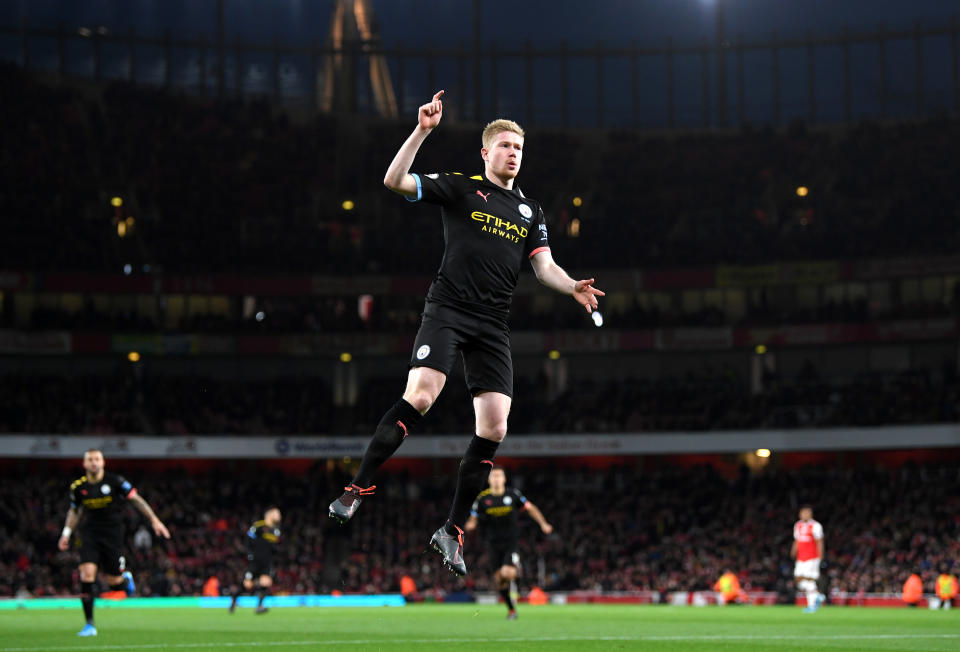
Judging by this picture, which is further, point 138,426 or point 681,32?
point 681,32

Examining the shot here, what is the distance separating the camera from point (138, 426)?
53469 mm

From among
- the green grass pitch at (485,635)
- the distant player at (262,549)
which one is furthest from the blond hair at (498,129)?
the distant player at (262,549)

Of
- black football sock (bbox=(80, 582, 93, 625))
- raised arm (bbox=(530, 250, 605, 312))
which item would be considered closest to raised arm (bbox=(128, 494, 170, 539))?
black football sock (bbox=(80, 582, 93, 625))

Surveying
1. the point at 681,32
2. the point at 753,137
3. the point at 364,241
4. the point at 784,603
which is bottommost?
the point at 784,603

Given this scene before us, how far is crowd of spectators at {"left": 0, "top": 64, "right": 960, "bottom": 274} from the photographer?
194ft

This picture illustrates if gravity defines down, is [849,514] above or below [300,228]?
below

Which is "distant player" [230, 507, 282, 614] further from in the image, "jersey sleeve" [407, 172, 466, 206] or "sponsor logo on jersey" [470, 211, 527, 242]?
"jersey sleeve" [407, 172, 466, 206]

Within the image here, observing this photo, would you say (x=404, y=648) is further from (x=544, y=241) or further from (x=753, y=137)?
(x=753, y=137)

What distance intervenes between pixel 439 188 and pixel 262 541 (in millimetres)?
20361

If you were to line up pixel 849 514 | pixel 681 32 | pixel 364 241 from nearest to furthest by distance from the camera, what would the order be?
pixel 849 514 < pixel 364 241 < pixel 681 32

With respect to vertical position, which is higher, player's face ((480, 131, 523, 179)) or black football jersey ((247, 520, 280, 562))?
player's face ((480, 131, 523, 179))

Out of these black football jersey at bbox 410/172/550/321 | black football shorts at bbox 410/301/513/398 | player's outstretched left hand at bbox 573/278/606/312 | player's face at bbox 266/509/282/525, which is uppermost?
black football jersey at bbox 410/172/550/321

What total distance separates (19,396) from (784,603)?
108 feet

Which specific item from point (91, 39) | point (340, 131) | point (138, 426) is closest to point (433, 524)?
point (138, 426)
